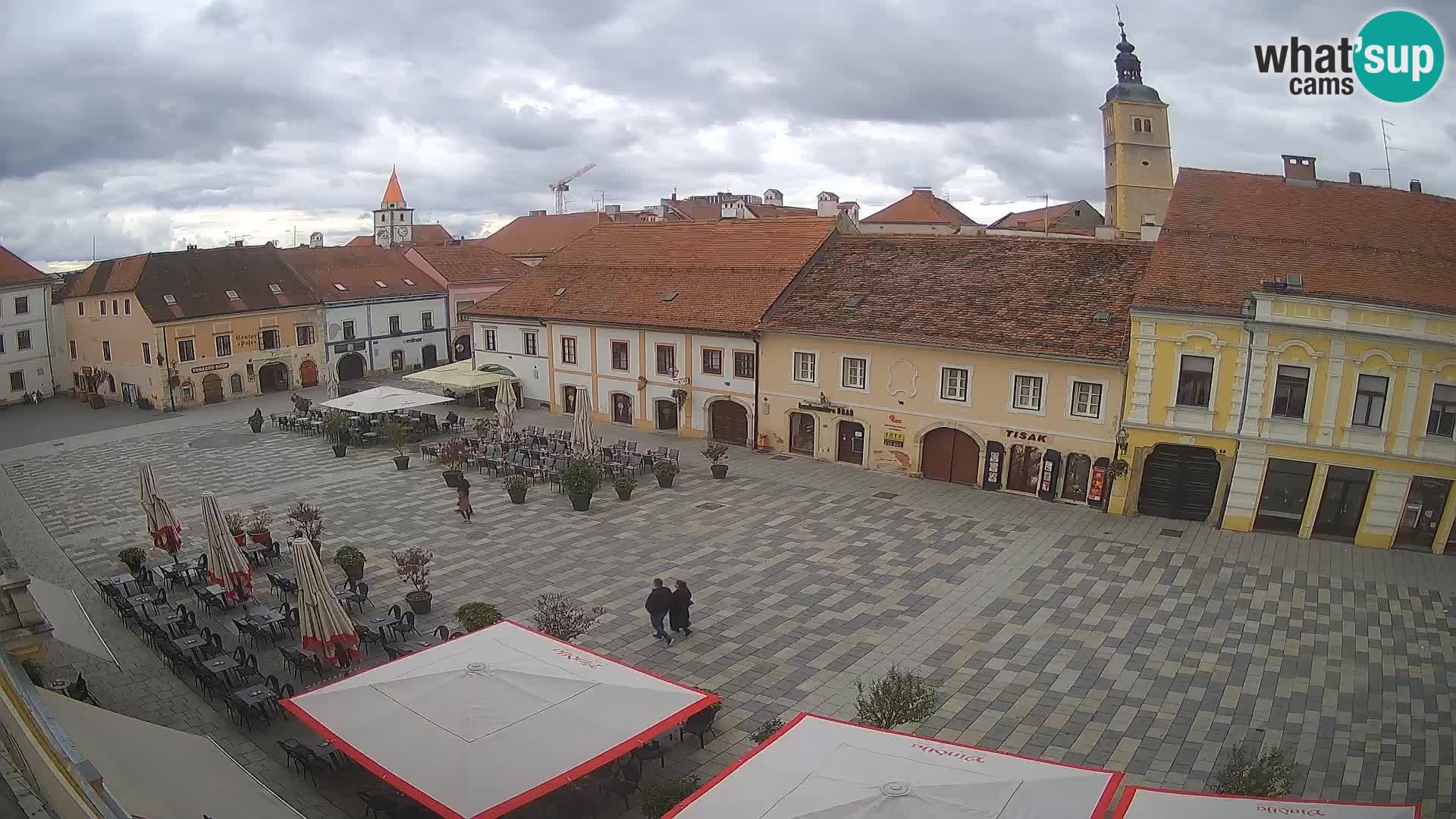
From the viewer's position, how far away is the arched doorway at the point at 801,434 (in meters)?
31.4

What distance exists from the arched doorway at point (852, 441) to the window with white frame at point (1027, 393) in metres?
5.15

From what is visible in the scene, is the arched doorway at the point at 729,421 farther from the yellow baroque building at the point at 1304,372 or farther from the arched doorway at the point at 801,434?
the yellow baroque building at the point at 1304,372

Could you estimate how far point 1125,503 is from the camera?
984 inches

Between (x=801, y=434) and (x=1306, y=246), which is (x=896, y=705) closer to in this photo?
(x=1306, y=246)

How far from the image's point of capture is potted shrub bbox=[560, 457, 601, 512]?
83.2 ft

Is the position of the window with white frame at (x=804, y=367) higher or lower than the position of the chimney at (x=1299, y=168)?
lower

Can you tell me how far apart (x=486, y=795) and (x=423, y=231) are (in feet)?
283

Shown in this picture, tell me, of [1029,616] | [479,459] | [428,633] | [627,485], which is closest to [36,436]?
[479,459]

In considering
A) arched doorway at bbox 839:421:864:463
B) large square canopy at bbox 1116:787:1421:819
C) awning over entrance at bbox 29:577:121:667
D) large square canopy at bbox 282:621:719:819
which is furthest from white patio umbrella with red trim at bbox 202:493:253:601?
arched doorway at bbox 839:421:864:463

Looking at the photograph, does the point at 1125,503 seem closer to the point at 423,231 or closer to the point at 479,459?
the point at 479,459

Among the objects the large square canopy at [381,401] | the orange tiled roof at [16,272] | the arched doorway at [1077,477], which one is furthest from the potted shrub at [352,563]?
the orange tiled roof at [16,272]

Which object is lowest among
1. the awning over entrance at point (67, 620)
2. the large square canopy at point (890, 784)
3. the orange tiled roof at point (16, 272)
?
the awning over entrance at point (67, 620)

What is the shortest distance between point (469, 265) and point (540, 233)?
24164 mm

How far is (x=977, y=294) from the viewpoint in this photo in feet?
94.7
